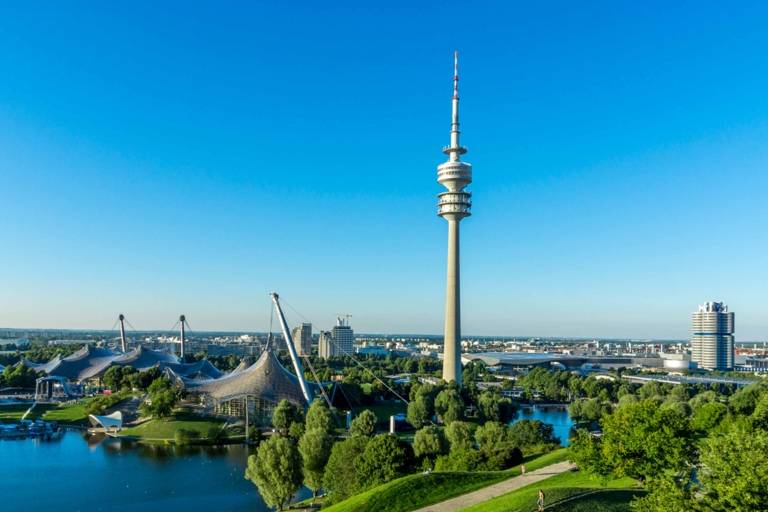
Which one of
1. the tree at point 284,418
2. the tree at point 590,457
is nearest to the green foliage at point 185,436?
the tree at point 284,418

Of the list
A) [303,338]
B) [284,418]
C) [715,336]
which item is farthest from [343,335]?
[284,418]

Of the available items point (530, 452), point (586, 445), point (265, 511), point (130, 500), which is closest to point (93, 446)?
point (130, 500)

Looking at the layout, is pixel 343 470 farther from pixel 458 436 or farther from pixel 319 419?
pixel 319 419

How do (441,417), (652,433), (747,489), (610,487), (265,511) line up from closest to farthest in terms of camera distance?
(747,489) < (652,433) < (610,487) < (265,511) < (441,417)

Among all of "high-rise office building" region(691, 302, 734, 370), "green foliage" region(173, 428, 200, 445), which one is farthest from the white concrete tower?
"high-rise office building" region(691, 302, 734, 370)

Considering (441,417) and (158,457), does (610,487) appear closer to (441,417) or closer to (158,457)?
(158,457)

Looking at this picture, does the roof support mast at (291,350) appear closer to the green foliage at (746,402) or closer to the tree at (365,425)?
the tree at (365,425)
